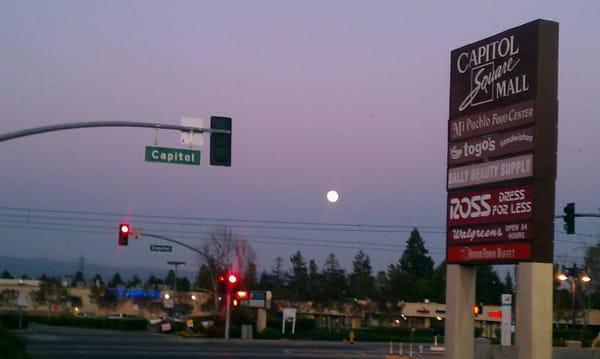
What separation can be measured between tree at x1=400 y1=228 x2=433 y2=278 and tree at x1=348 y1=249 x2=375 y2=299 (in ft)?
22.1

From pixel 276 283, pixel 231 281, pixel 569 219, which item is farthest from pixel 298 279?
pixel 569 219

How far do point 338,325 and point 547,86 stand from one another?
80.6 metres

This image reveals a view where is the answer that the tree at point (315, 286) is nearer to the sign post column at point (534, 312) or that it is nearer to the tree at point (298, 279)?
the tree at point (298, 279)

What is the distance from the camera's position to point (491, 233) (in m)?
22.7

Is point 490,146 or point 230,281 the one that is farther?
point 230,281

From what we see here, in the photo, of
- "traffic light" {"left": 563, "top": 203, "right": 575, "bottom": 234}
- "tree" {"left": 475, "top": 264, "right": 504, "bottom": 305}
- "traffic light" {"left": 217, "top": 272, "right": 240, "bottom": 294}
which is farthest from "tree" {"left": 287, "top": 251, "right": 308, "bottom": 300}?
"traffic light" {"left": 563, "top": 203, "right": 575, "bottom": 234}

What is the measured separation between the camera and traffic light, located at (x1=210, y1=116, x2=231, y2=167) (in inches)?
1112

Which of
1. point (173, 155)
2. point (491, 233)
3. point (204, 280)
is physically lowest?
point (491, 233)

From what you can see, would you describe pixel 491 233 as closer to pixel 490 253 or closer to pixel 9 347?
pixel 490 253

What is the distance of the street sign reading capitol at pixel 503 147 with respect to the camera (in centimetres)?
2170

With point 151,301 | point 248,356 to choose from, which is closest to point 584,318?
point 248,356

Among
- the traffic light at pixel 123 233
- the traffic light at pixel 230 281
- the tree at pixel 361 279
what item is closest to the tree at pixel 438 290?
the tree at pixel 361 279

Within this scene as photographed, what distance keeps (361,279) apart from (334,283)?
109 inches

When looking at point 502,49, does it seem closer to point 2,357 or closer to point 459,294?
point 459,294
